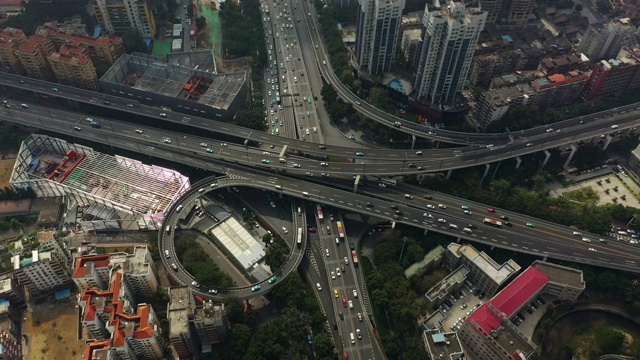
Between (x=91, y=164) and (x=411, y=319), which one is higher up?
(x=91, y=164)

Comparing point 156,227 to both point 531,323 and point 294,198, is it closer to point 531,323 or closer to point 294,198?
point 294,198

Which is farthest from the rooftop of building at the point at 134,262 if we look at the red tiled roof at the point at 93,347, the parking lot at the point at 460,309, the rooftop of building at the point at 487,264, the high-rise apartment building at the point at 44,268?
the rooftop of building at the point at 487,264


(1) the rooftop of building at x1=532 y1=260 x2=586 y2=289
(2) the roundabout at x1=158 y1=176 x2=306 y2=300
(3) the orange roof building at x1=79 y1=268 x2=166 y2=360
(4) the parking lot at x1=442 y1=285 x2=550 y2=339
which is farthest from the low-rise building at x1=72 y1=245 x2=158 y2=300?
(1) the rooftop of building at x1=532 y1=260 x2=586 y2=289

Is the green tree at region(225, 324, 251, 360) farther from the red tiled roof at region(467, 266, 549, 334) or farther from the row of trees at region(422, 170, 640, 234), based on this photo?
the row of trees at region(422, 170, 640, 234)

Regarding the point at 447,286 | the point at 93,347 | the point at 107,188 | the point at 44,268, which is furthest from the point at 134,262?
the point at 447,286

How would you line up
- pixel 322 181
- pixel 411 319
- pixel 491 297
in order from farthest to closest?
1. pixel 322 181
2. pixel 491 297
3. pixel 411 319

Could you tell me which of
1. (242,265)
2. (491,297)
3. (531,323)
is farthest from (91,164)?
(531,323)

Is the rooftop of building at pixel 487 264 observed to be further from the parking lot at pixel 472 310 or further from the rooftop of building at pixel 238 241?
the rooftop of building at pixel 238 241
